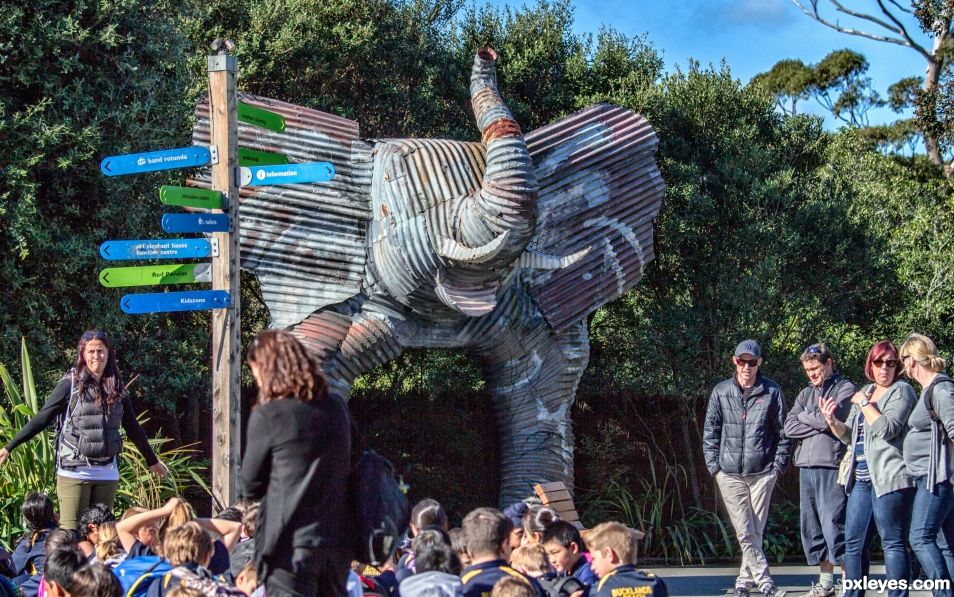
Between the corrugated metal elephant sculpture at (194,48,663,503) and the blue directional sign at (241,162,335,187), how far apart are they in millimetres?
1469

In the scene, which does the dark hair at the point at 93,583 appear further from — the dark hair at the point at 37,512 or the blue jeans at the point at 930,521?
the blue jeans at the point at 930,521

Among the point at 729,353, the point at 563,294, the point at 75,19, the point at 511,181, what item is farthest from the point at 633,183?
the point at 75,19

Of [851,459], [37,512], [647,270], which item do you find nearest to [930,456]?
[851,459]

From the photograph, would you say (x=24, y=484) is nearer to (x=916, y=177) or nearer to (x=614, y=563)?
(x=614, y=563)

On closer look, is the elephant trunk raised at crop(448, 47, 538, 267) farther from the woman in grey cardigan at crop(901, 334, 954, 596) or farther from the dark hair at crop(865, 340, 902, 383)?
the woman in grey cardigan at crop(901, 334, 954, 596)

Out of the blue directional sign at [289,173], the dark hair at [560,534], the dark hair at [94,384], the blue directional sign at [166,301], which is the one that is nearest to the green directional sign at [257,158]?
the blue directional sign at [289,173]

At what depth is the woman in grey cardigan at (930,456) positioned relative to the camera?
6934mm

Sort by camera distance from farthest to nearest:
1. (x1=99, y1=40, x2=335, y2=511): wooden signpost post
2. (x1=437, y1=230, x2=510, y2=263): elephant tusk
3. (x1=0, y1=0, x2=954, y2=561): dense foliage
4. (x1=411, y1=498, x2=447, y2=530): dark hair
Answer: (x1=0, y1=0, x2=954, y2=561): dense foliage, (x1=437, y1=230, x2=510, y2=263): elephant tusk, (x1=99, y1=40, x2=335, y2=511): wooden signpost post, (x1=411, y1=498, x2=447, y2=530): dark hair

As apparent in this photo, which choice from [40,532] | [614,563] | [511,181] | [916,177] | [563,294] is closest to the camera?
[614,563]

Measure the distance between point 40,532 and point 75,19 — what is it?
4454mm

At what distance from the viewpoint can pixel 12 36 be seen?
936 centimetres

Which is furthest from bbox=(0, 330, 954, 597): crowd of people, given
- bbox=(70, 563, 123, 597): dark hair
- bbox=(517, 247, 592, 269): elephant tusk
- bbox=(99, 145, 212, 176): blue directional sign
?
bbox=(517, 247, 592, 269): elephant tusk

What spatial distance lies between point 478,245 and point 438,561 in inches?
135

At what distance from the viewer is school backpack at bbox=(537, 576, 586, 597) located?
19.6 feet
